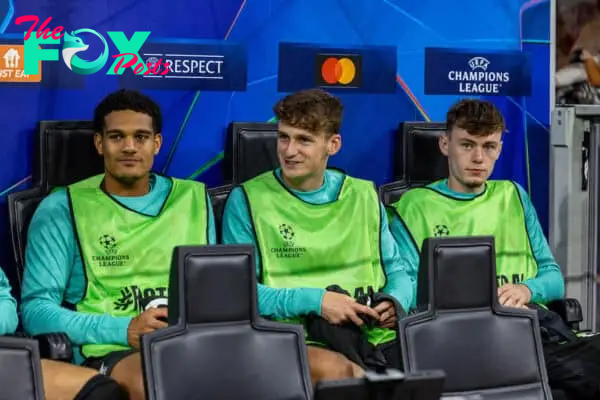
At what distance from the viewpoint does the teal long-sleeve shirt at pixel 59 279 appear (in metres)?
3.40

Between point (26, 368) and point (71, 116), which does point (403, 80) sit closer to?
point (71, 116)

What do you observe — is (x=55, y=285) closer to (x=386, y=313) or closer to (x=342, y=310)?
(x=342, y=310)

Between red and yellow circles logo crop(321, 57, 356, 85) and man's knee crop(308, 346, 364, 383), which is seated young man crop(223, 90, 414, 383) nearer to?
man's knee crop(308, 346, 364, 383)

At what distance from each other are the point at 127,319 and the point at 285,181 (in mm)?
811

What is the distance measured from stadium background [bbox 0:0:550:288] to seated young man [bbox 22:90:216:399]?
396 millimetres

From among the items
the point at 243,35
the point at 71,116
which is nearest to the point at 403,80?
the point at 243,35

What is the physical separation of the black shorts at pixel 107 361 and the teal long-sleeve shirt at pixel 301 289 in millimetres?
461

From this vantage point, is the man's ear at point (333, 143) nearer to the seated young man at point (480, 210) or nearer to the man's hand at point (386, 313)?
the seated young man at point (480, 210)

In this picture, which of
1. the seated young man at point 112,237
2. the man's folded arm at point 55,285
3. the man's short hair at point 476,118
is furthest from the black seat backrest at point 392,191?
the man's folded arm at point 55,285

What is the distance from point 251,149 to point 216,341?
5.21ft

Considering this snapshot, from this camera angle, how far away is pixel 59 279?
351cm

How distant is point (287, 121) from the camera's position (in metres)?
3.81

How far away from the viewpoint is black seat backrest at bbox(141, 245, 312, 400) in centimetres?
263

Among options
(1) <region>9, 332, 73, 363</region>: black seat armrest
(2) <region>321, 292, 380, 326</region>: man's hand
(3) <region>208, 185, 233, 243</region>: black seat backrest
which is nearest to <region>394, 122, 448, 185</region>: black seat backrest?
(3) <region>208, 185, 233, 243</region>: black seat backrest
